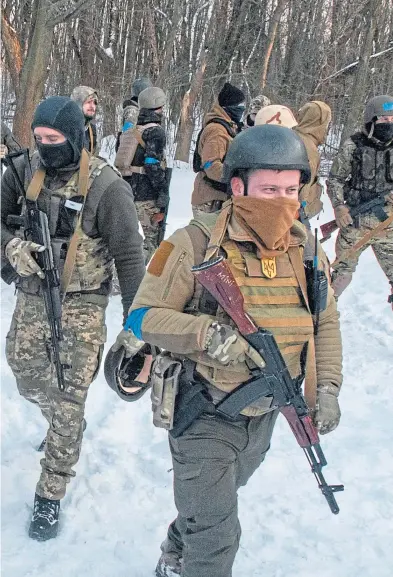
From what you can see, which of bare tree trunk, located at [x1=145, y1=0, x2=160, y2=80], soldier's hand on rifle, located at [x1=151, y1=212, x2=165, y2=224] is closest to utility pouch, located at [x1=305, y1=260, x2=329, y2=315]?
soldier's hand on rifle, located at [x1=151, y1=212, x2=165, y2=224]

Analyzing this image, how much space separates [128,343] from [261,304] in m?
0.59

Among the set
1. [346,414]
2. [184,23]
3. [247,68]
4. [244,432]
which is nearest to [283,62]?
[247,68]

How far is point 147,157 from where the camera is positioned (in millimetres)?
5832

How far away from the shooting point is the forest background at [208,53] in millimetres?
16797

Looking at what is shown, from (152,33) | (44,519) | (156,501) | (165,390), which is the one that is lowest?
(156,501)

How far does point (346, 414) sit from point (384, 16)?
66.3 ft

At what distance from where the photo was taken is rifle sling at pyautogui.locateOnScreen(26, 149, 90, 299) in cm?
271

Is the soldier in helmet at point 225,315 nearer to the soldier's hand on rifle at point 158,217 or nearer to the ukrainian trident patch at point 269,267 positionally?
the ukrainian trident patch at point 269,267

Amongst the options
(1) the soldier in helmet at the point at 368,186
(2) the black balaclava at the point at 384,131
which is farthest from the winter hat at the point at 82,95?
(2) the black balaclava at the point at 384,131

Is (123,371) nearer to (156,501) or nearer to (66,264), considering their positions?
(66,264)

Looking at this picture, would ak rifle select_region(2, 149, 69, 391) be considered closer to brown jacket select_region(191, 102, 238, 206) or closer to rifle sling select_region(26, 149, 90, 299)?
rifle sling select_region(26, 149, 90, 299)

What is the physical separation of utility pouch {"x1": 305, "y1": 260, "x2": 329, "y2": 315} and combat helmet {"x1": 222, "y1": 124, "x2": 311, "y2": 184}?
1.21 ft

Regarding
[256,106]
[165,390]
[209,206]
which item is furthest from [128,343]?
[256,106]

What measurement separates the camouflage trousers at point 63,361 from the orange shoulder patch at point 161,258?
0.95m
